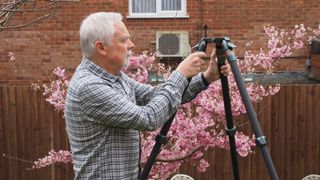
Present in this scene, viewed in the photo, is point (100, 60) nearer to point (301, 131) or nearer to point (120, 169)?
point (120, 169)

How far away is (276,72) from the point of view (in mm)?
9164

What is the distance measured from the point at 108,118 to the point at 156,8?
7512 millimetres

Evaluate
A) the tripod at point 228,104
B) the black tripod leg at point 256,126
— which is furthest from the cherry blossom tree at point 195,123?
the black tripod leg at point 256,126

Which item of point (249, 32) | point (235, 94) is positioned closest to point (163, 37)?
point (249, 32)

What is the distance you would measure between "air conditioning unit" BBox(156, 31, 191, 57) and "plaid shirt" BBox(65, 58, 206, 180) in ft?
22.3

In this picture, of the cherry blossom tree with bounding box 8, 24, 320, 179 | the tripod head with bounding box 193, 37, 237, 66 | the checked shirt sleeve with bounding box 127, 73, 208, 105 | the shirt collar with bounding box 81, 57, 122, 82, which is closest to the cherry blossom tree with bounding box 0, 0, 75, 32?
the cherry blossom tree with bounding box 8, 24, 320, 179

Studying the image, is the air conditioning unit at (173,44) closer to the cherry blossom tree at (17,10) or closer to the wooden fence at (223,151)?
the cherry blossom tree at (17,10)

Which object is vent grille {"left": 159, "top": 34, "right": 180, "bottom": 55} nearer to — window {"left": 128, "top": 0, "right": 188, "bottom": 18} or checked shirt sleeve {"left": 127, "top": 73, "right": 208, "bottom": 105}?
window {"left": 128, "top": 0, "right": 188, "bottom": 18}

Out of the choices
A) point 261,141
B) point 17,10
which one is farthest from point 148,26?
point 261,141

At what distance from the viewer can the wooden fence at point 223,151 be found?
6.74 m

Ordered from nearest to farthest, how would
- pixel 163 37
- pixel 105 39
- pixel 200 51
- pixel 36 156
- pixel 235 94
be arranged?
pixel 105 39 < pixel 200 51 < pixel 235 94 < pixel 36 156 < pixel 163 37

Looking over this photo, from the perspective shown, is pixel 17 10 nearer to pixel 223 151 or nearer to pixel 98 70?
pixel 98 70

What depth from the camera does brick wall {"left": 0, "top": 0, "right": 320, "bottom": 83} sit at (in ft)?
29.8

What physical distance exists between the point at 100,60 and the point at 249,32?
24.0 ft
